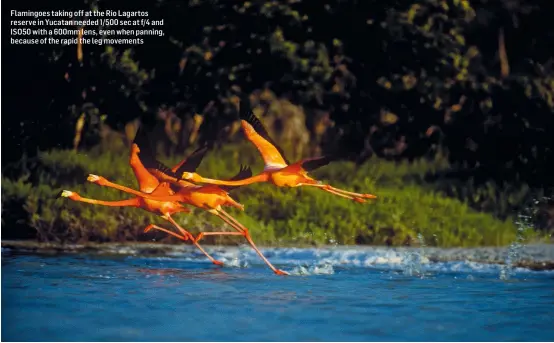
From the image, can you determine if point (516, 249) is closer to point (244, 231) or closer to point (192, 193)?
point (244, 231)

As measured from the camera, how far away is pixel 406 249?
41.7ft

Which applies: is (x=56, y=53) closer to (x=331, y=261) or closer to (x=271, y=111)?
(x=331, y=261)

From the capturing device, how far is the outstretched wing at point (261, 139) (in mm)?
11102

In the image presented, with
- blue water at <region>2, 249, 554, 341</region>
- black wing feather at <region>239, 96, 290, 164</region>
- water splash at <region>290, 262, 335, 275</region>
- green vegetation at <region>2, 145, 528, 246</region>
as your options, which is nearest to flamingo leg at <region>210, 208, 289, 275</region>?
blue water at <region>2, 249, 554, 341</region>

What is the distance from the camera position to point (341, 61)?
51.7 feet

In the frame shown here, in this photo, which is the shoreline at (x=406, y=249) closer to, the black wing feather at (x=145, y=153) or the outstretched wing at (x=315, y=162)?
the black wing feather at (x=145, y=153)

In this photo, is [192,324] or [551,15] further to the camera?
[551,15]

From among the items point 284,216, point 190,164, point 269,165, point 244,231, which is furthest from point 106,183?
point 284,216

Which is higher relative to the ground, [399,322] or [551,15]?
[551,15]

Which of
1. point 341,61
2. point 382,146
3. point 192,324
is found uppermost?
point 341,61

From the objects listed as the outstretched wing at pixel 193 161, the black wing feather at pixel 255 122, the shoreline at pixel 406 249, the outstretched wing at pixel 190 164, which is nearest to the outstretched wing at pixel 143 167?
the outstretched wing at pixel 190 164

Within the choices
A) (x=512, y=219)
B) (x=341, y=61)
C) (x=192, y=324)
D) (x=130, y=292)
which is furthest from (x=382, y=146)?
(x=192, y=324)

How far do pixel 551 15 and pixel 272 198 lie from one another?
17.4ft

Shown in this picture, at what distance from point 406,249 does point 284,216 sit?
2.07 meters
